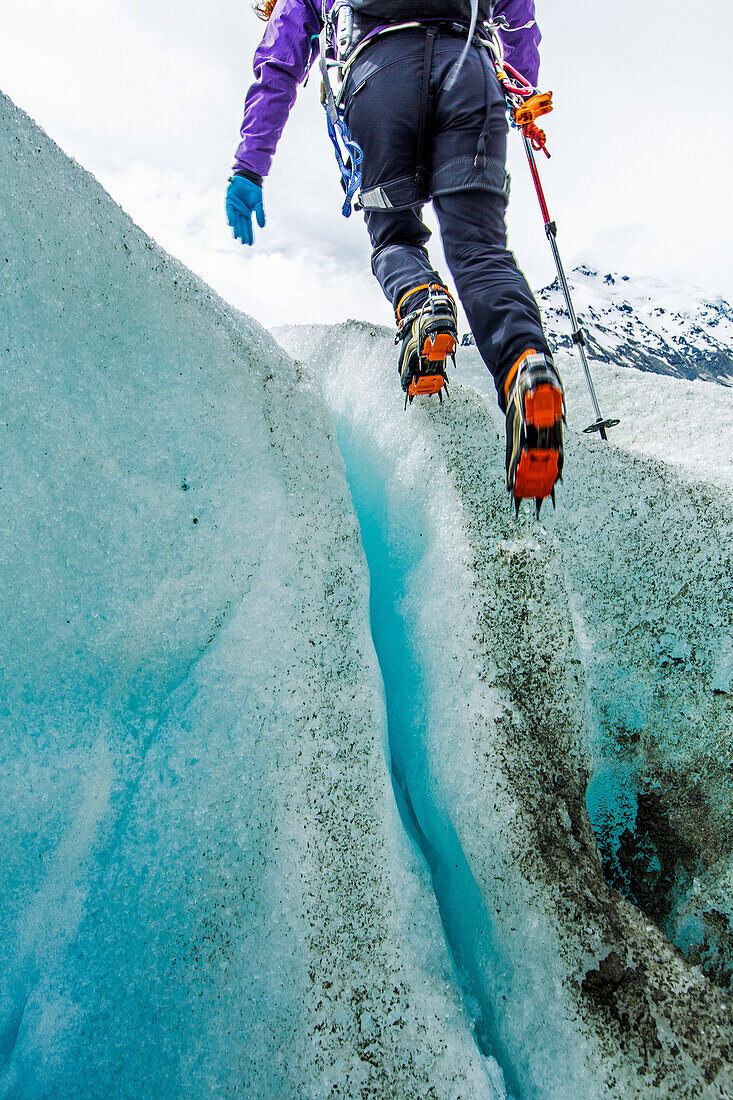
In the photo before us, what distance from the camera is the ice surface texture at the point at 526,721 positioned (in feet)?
4.82

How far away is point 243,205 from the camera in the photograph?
2.89 metres

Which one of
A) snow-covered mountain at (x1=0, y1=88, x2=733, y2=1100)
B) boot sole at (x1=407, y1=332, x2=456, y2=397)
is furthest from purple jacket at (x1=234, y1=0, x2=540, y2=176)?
boot sole at (x1=407, y1=332, x2=456, y2=397)

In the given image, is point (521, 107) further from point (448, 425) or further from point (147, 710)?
point (147, 710)

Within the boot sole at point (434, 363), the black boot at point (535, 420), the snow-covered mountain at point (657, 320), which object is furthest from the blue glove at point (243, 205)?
the snow-covered mountain at point (657, 320)

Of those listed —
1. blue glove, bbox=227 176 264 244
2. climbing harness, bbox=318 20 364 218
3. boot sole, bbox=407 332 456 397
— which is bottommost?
boot sole, bbox=407 332 456 397

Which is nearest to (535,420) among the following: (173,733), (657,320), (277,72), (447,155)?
(447,155)

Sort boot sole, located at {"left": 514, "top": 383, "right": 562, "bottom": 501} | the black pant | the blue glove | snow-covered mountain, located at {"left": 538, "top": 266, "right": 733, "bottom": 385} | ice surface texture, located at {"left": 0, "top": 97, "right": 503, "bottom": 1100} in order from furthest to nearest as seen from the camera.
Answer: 1. snow-covered mountain, located at {"left": 538, "top": 266, "right": 733, "bottom": 385}
2. the blue glove
3. the black pant
4. boot sole, located at {"left": 514, "top": 383, "right": 562, "bottom": 501}
5. ice surface texture, located at {"left": 0, "top": 97, "right": 503, "bottom": 1100}

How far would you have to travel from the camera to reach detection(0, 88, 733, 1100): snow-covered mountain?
146 cm

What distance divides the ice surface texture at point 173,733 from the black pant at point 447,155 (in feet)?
3.21

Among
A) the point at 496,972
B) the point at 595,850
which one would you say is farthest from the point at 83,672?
the point at 595,850

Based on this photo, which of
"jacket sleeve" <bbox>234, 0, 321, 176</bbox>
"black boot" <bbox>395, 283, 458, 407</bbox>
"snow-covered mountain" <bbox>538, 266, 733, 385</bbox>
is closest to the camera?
"black boot" <bbox>395, 283, 458, 407</bbox>

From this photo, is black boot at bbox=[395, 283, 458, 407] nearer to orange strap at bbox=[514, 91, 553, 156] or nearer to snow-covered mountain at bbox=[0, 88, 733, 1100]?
snow-covered mountain at bbox=[0, 88, 733, 1100]

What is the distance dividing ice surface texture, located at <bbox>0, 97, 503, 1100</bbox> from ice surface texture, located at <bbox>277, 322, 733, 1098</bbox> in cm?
21

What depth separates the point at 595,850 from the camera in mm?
1780
